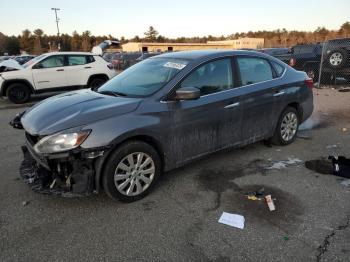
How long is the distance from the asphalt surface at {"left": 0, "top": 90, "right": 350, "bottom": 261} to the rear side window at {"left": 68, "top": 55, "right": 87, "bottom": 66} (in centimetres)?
778

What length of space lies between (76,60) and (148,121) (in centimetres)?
942

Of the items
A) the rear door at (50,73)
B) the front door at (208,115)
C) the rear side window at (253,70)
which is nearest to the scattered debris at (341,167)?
the front door at (208,115)

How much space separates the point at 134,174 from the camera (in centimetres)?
393

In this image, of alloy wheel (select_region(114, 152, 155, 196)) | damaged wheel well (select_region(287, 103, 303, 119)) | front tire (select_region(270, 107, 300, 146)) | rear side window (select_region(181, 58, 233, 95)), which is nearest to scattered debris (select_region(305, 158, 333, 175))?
front tire (select_region(270, 107, 300, 146))

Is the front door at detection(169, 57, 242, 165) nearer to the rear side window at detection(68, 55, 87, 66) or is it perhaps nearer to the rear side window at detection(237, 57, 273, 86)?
the rear side window at detection(237, 57, 273, 86)

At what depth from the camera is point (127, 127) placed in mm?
3736

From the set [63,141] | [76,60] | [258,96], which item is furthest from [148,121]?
[76,60]

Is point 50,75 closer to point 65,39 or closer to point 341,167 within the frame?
point 341,167

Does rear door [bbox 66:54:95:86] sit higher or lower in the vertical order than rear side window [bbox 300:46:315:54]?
lower

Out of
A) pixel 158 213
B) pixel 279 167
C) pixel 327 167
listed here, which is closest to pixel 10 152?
pixel 158 213

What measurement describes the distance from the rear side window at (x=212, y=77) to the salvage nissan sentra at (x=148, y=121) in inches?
0.6

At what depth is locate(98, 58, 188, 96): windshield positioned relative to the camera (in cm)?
432

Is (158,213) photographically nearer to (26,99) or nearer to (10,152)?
(10,152)

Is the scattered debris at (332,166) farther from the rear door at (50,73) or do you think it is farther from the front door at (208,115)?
the rear door at (50,73)
